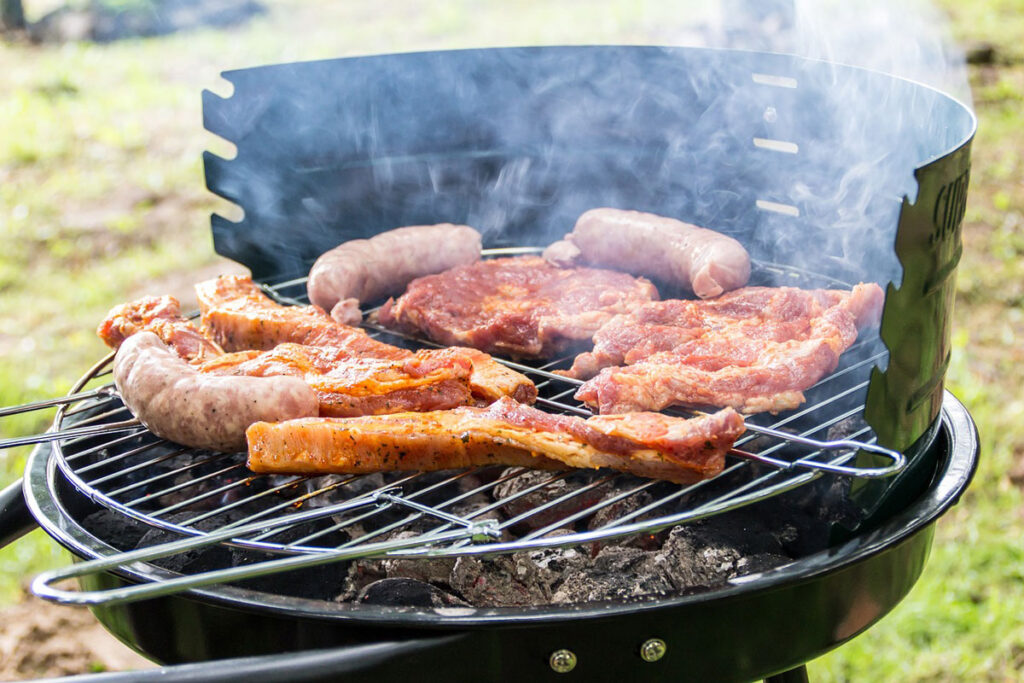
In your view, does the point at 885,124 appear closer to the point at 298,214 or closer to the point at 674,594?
the point at 674,594

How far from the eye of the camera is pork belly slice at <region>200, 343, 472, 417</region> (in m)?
2.67

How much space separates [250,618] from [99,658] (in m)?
2.71

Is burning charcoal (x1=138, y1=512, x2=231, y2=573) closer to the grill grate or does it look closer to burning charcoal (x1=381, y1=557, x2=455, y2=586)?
the grill grate

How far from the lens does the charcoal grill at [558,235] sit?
6.31ft

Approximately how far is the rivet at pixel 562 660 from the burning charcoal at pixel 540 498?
0.64 m

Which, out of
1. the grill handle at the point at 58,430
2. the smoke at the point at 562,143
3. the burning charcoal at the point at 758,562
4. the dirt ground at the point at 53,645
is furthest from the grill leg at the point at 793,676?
the dirt ground at the point at 53,645

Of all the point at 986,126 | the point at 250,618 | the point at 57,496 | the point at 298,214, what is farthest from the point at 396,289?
the point at 986,126

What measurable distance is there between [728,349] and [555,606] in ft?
4.17

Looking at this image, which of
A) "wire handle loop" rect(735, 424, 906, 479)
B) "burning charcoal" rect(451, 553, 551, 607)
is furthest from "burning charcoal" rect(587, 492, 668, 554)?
"wire handle loop" rect(735, 424, 906, 479)

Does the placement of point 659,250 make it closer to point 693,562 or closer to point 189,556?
point 693,562

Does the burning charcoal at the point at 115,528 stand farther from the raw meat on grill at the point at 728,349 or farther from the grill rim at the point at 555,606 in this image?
the raw meat on grill at the point at 728,349

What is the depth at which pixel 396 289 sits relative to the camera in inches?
147

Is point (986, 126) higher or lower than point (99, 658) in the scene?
higher

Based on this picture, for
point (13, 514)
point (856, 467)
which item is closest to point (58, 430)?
point (13, 514)
